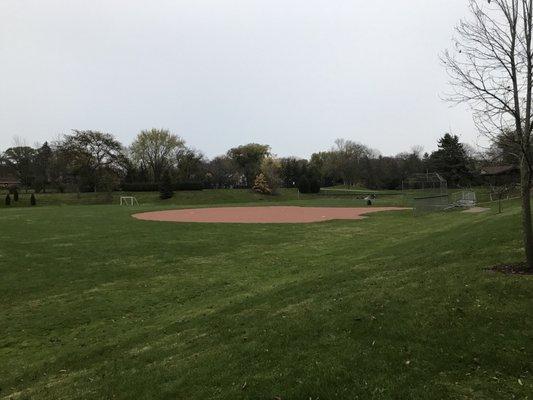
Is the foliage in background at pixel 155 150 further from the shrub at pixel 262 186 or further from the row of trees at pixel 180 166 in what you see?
the shrub at pixel 262 186

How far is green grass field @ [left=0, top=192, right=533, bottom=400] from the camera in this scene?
494cm

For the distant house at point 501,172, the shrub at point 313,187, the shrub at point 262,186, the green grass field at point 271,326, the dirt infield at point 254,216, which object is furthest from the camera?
the shrub at point 313,187

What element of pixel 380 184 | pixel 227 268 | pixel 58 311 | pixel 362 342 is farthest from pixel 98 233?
pixel 380 184

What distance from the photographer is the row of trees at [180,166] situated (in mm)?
75438

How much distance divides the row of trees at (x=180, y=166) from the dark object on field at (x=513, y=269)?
52057mm

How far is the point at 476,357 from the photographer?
5086 mm

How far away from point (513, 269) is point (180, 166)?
90.3 metres

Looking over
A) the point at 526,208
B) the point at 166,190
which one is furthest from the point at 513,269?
the point at 166,190

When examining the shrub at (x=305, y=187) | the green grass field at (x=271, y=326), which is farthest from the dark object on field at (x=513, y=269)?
the shrub at (x=305, y=187)

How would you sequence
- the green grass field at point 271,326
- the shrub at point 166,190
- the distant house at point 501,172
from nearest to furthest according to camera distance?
1. the green grass field at point 271,326
2. the distant house at point 501,172
3. the shrub at point 166,190

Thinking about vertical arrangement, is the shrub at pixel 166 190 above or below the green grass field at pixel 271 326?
above

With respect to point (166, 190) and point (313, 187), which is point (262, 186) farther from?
point (166, 190)

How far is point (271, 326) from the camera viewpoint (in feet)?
24.1

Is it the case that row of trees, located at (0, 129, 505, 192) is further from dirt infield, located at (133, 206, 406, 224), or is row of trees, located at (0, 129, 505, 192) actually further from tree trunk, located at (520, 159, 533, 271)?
tree trunk, located at (520, 159, 533, 271)
